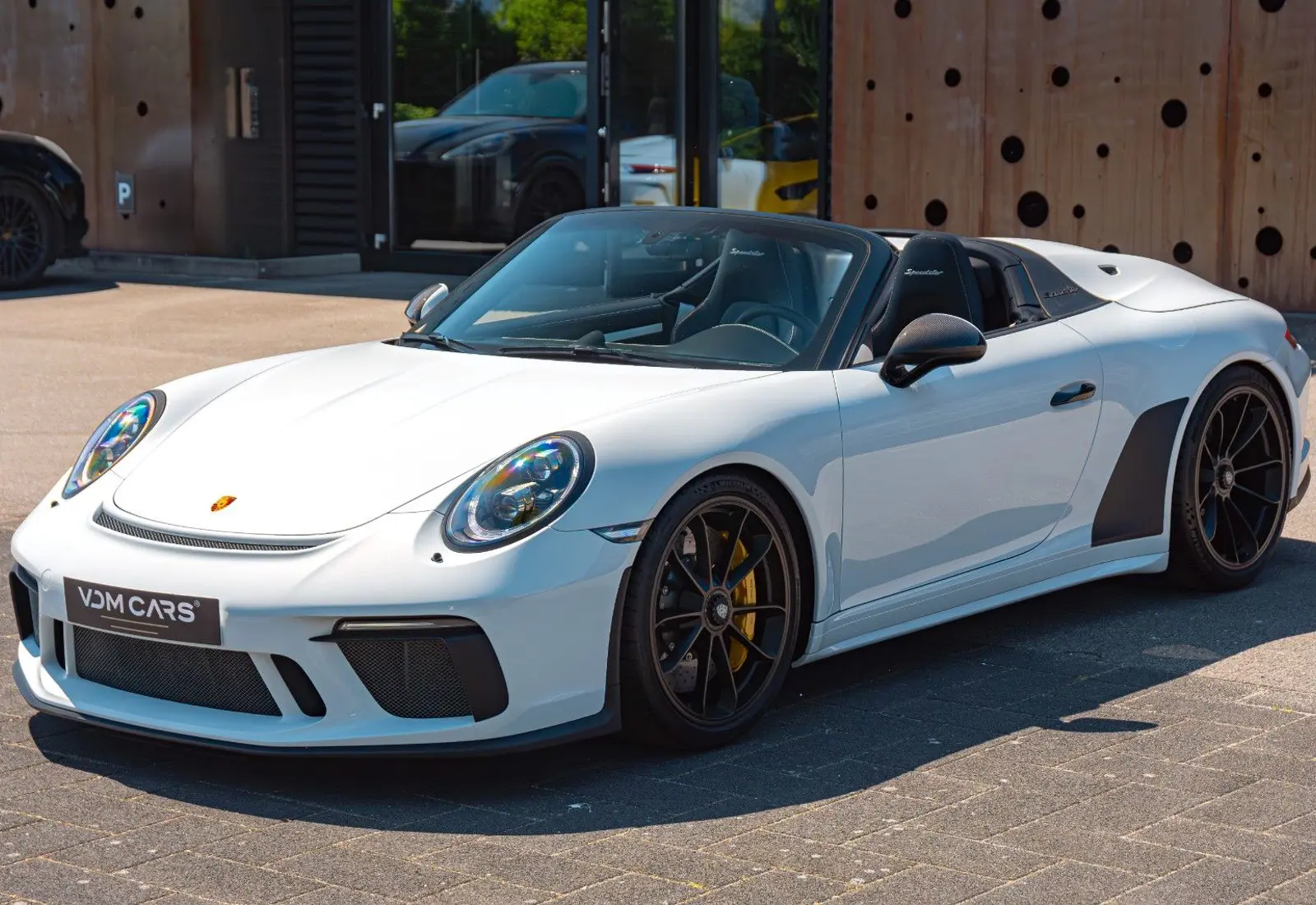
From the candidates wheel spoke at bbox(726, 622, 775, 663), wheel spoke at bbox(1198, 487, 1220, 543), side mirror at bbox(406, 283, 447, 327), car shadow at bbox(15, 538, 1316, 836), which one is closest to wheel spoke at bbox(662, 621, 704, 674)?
wheel spoke at bbox(726, 622, 775, 663)

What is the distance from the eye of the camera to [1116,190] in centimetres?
1312

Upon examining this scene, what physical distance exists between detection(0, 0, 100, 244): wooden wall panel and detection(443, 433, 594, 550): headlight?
14322 millimetres

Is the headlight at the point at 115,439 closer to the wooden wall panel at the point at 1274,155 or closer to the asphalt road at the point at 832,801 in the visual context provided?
the asphalt road at the point at 832,801

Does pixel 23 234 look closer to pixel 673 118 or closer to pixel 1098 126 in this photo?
pixel 673 118

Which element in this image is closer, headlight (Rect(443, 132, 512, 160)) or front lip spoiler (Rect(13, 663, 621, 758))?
front lip spoiler (Rect(13, 663, 621, 758))

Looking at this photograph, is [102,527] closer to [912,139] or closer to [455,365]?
[455,365]

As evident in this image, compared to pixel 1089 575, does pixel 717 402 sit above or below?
above

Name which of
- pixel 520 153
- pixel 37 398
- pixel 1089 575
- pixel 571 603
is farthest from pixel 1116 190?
pixel 571 603

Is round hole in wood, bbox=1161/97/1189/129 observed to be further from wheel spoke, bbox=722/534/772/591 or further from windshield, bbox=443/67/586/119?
wheel spoke, bbox=722/534/772/591

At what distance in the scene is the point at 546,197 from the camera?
16.0 meters

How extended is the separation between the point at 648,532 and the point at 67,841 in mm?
1369

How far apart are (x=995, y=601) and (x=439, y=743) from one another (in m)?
1.92

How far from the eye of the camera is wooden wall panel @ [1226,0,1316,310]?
40.5ft

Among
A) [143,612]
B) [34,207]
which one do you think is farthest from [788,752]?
[34,207]
